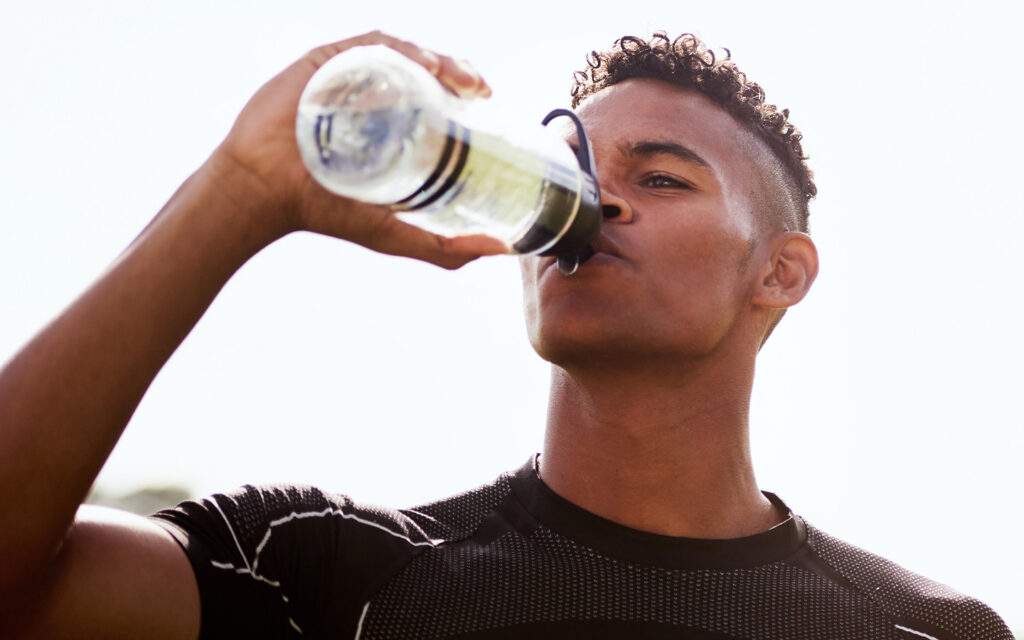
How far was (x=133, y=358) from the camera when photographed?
160cm

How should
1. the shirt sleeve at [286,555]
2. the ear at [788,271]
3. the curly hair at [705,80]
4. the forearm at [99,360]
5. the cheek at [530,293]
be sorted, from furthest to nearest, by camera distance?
the curly hair at [705,80] < the ear at [788,271] < the cheek at [530,293] < the shirt sleeve at [286,555] < the forearm at [99,360]

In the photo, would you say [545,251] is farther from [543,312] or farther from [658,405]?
[658,405]

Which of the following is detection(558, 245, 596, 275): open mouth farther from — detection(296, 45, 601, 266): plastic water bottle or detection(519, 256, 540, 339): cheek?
detection(296, 45, 601, 266): plastic water bottle

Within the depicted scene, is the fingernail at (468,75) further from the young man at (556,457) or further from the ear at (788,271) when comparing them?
the ear at (788,271)

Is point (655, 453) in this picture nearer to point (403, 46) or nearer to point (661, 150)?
point (661, 150)

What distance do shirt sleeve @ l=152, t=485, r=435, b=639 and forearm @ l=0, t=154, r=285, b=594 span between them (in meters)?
0.37

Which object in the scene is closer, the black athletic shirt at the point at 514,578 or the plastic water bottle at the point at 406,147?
the plastic water bottle at the point at 406,147

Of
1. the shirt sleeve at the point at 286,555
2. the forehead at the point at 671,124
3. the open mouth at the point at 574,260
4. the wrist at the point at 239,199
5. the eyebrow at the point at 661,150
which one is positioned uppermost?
the forehead at the point at 671,124

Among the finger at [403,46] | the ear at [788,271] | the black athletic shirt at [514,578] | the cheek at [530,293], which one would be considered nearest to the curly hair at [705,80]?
the ear at [788,271]

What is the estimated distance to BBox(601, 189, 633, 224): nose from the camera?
8.23 feet

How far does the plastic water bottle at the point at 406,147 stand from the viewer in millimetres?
1729

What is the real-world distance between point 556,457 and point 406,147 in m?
1.16

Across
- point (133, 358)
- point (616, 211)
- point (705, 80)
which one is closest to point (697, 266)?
point (616, 211)

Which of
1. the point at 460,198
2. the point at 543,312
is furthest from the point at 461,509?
the point at 460,198
